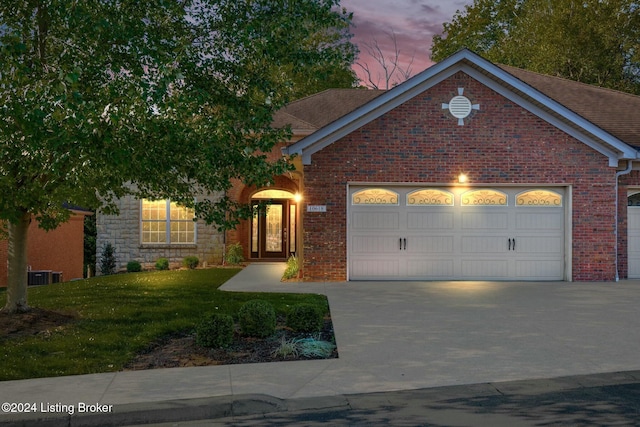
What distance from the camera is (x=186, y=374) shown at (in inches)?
285

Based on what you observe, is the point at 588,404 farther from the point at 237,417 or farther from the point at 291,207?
the point at 291,207

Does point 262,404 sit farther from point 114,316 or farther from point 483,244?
point 483,244

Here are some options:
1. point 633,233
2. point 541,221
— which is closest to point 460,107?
point 541,221

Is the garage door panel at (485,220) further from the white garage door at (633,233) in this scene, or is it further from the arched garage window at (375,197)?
the white garage door at (633,233)

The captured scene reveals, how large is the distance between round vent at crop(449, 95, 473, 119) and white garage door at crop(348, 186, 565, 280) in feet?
6.68

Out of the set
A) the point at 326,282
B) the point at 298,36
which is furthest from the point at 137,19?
the point at 326,282

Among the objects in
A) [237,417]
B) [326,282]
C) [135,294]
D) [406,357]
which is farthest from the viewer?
[326,282]

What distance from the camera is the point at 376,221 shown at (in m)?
17.4

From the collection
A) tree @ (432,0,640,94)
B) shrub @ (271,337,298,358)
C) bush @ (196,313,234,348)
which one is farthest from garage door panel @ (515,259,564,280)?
tree @ (432,0,640,94)

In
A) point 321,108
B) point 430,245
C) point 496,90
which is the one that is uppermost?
point 321,108

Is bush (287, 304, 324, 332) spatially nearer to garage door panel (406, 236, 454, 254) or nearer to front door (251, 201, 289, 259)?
garage door panel (406, 236, 454, 254)

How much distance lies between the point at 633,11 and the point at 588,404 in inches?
1295

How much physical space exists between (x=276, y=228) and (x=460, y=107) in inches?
412

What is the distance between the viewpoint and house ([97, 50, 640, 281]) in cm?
1698
